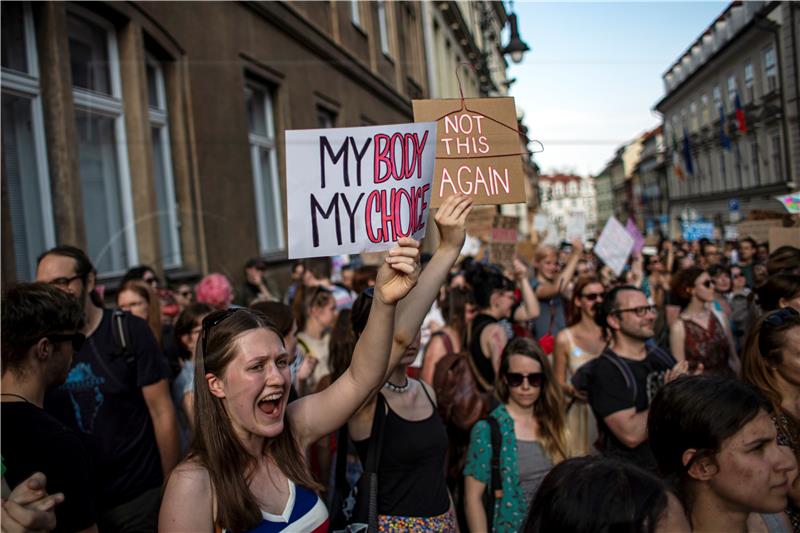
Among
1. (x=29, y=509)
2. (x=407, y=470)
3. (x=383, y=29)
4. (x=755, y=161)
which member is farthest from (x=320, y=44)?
(x=755, y=161)

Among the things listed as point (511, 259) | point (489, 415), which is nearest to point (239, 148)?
point (511, 259)

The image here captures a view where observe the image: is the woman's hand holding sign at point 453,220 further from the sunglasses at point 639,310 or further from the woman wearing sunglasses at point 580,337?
the woman wearing sunglasses at point 580,337

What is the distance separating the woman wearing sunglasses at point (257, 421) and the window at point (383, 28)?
16.8 m

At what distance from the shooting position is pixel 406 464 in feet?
9.73

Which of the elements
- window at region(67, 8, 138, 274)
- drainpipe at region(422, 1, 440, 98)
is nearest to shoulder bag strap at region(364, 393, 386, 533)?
window at region(67, 8, 138, 274)

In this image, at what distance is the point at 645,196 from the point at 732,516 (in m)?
94.3

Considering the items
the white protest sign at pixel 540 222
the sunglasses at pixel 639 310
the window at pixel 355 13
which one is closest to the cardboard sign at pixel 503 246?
the sunglasses at pixel 639 310

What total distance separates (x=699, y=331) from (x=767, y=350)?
91.2 inches

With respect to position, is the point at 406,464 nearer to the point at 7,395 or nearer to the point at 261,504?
the point at 261,504

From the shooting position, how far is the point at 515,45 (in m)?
12.5

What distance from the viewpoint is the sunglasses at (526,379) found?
3625 mm

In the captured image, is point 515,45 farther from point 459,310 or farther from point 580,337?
point 580,337

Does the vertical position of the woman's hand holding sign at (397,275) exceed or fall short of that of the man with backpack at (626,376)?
it exceeds it

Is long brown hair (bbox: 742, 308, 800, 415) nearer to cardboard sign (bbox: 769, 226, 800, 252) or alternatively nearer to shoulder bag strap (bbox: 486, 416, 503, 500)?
shoulder bag strap (bbox: 486, 416, 503, 500)
